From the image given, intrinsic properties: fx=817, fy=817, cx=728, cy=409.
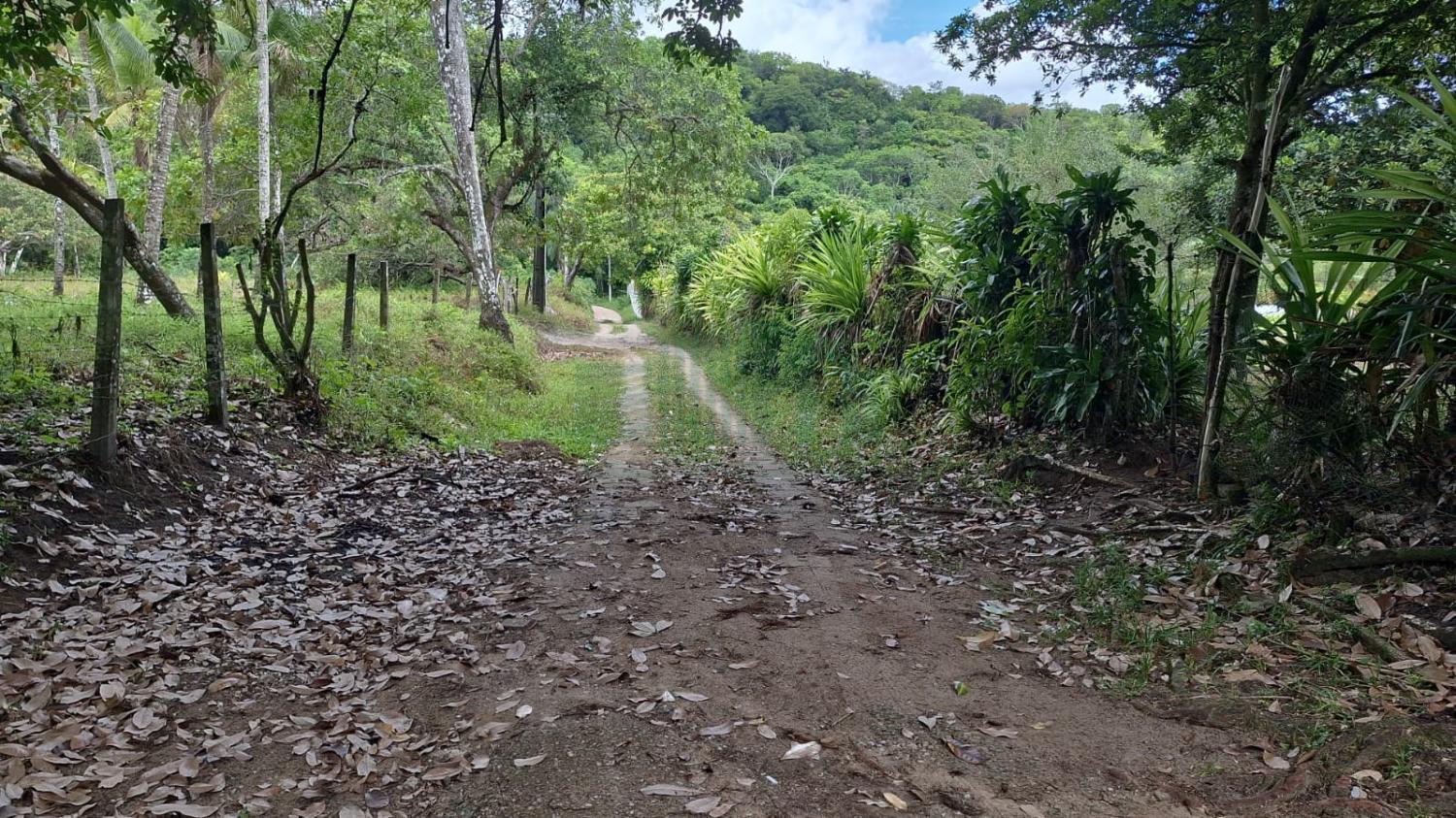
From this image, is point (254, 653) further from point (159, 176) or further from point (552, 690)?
point (159, 176)

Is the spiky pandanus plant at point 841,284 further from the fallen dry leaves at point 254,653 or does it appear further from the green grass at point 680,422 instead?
the fallen dry leaves at point 254,653

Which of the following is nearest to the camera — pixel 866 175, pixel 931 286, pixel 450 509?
Answer: pixel 450 509

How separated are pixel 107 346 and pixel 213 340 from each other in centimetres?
149

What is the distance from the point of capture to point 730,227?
27.9m

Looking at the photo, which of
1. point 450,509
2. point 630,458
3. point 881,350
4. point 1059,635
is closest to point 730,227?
point 881,350

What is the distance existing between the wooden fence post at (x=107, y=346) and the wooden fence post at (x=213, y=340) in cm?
137

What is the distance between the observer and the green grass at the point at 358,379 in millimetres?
6031

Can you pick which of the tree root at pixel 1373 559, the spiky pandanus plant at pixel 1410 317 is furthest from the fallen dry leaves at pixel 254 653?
the spiky pandanus plant at pixel 1410 317

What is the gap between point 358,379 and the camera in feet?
28.1

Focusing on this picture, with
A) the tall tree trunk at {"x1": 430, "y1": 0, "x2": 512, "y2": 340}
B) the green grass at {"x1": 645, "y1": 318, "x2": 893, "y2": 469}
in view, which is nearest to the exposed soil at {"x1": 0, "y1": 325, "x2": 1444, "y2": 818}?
the green grass at {"x1": 645, "y1": 318, "x2": 893, "y2": 469}

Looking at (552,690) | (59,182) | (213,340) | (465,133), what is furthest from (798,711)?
(465,133)

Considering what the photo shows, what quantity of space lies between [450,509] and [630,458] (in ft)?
8.23

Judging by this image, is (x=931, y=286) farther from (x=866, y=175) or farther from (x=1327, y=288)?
(x=866, y=175)

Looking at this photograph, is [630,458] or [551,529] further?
[630,458]
